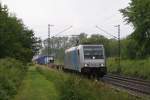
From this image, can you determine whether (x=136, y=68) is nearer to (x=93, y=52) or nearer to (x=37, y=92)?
(x=93, y=52)

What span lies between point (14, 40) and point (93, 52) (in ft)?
50.7

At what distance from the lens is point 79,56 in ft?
142

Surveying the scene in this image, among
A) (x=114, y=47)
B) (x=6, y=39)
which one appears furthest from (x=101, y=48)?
(x=114, y=47)

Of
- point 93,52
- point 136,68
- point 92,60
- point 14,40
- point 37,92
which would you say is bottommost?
point 37,92

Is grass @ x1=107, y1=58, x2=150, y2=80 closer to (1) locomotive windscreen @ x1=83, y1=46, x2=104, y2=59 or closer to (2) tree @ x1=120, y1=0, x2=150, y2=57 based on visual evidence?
(2) tree @ x1=120, y1=0, x2=150, y2=57

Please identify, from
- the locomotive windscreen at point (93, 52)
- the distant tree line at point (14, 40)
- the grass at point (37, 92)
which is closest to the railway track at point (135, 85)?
the locomotive windscreen at point (93, 52)

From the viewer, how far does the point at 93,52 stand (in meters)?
43.2

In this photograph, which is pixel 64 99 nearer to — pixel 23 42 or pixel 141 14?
pixel 141 14

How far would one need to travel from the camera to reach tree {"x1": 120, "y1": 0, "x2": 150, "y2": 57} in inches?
1946

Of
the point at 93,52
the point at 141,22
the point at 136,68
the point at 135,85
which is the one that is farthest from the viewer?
the point at 136,68

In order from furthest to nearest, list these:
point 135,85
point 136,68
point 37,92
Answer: point 136,68 → point 135,85 → point 37,92

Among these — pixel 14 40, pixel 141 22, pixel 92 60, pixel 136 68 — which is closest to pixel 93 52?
pixel 92 60

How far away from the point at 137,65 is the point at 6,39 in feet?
56.4

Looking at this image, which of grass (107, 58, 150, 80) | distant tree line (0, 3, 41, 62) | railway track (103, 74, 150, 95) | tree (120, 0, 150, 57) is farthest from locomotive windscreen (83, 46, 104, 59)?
distant tree line (0, 3, 41, 62)
